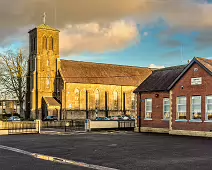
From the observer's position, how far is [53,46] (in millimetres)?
76500

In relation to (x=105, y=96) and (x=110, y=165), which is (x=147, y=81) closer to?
(x=110, y=165)

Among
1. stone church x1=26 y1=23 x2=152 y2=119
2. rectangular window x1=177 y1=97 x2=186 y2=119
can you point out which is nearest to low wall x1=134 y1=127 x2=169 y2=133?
rectangular window x1=177 y1=97 x2=186 y2=119

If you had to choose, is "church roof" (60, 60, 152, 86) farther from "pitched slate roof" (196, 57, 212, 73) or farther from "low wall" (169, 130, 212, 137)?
"pitched slate roof" (196, 57, 212, 73)

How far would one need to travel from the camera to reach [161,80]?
1340 inches

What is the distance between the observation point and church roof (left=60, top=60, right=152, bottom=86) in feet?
246

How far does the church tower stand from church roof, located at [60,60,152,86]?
300 cm

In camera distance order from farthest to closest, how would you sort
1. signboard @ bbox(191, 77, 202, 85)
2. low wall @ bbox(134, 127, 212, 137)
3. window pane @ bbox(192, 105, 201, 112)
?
signboard @ bbox(191, 77, 202, 85) < window pane @ bbox(192, 105, 201, 112) < low wall @ bbox(134, 127, 212, 137)

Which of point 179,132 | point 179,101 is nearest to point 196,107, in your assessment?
point 179,101

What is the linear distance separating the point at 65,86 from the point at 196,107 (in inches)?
1838

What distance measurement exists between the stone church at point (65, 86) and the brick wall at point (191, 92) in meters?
43.1

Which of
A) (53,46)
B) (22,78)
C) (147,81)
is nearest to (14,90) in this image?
(22,78)

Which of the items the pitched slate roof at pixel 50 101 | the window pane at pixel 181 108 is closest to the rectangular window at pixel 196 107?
the window pane at pixel 181 108

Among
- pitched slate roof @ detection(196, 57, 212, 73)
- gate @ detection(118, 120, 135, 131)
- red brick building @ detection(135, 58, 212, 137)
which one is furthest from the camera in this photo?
gate @ detection(118, 120, 135, 131)

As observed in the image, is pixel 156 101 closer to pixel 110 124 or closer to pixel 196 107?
pixel 196 107
